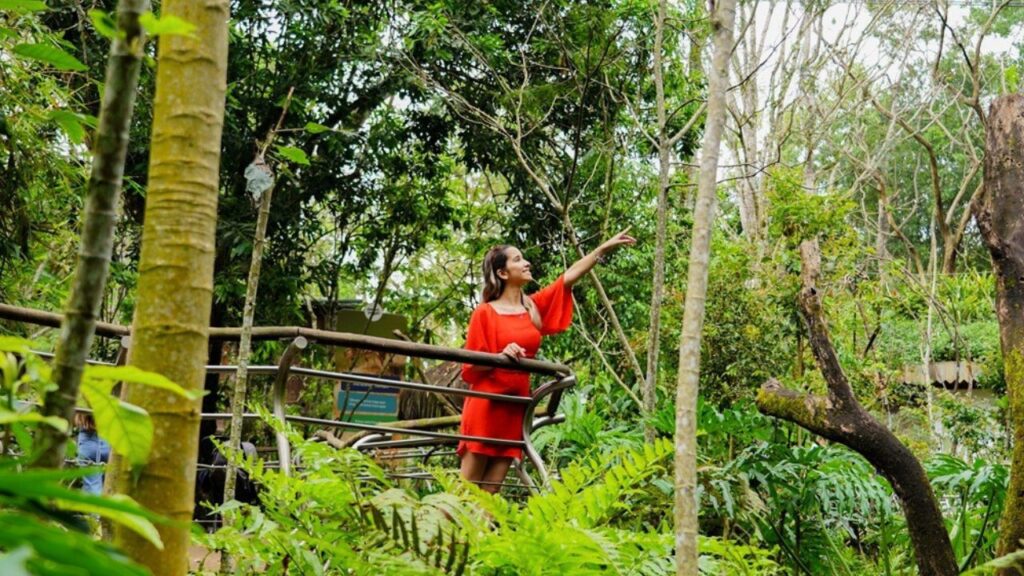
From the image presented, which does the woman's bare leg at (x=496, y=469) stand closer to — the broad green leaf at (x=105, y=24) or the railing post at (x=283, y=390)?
the railing post at (x=283, y=390)

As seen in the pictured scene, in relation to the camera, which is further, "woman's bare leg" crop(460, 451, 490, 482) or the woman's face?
the woman's face

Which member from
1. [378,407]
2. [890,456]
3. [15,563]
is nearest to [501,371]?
[890,456]

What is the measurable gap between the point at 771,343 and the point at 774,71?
892 centimetres

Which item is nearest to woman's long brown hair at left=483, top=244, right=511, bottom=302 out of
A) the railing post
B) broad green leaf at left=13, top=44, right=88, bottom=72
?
the railing post

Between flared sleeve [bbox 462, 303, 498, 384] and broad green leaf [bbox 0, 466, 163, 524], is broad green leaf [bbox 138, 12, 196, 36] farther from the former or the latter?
flared sleeve [bbox 462, 303, 498, 384]

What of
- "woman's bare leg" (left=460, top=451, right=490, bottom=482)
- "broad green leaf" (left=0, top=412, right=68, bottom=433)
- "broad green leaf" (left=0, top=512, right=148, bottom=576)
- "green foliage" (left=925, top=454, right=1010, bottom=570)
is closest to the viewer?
"broad green leaf" (left=0, top=512, right=148, bottom=576)

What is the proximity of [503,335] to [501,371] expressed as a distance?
29cm

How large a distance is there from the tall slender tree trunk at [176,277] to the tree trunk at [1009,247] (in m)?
2.77

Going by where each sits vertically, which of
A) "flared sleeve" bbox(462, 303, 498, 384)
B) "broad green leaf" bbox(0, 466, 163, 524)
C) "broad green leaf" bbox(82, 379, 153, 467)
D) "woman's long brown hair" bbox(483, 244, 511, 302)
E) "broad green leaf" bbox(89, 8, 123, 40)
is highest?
"woman's long brown hair" bbox(483, 244, 511, 302)

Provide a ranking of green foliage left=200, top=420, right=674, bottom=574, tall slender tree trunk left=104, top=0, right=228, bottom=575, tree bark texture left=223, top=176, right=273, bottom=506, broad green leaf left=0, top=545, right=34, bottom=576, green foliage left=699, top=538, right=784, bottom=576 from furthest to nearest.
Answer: tree bark texture left=223, top=176, right=273, bottom=506 → green foliage left=699, top=538, right=784, bottom=576 → green foliage left=200, top=420, right=674, bottom=574 → tall slender tree trunk left=104, top=0, right=228, bottom=575 → broad green leaf left=0, top=545, right=34, bottom=576

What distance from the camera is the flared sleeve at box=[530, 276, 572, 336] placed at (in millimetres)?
4297

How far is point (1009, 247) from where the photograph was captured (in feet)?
11.4

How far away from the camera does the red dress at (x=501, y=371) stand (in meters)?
3.87

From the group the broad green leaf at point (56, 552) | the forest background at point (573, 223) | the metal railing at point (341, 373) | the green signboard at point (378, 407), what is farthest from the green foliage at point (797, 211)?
the broad green leaf at point (56, 552)
